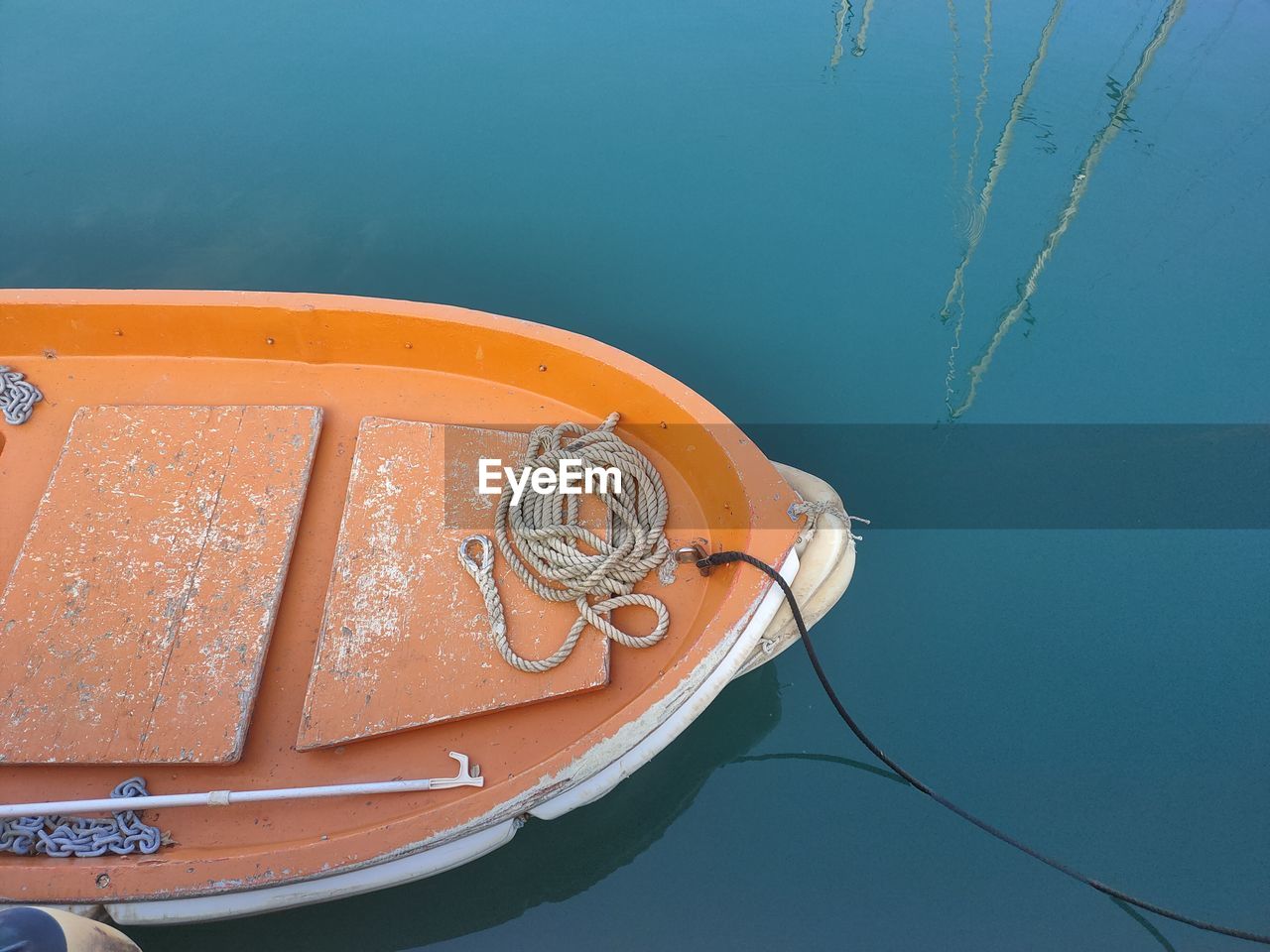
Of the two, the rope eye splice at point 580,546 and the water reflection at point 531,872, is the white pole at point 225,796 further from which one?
the water reflection at point 531,872

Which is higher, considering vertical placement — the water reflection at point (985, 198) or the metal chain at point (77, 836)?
the water reflection at point (985, 198)

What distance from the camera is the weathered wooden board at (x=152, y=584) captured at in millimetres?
2082

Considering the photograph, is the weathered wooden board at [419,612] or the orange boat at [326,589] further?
the weathered wooden board at [419,612]

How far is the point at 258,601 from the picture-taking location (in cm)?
232

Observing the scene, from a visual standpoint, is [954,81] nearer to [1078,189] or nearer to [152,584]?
[1078,189]

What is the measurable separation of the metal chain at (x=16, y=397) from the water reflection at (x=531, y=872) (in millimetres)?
1723

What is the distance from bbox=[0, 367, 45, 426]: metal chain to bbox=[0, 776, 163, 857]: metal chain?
141 cm

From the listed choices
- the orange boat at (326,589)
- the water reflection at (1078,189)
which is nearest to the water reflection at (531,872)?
the orange boat at (326,589)

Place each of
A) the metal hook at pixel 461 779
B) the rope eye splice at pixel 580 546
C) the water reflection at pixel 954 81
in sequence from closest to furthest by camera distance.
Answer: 1. the metal hook at pixel 461 779
2. the rope eye splice at pixel 580 546
3. the water reflection at pixel 954 81

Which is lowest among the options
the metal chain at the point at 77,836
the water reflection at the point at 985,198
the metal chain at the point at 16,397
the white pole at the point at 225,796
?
the metal chain at the point at 77,836

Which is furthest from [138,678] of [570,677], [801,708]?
[801,708]

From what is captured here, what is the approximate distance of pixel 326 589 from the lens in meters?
2.48

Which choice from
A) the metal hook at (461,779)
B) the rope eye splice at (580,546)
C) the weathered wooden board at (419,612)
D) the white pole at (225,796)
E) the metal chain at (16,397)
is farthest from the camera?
the metal chain at (16,397)

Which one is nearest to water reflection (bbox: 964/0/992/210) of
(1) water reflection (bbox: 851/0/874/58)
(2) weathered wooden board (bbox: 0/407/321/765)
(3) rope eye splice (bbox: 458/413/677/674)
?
(1) water reflection (bbox: 851/0/874/58)
